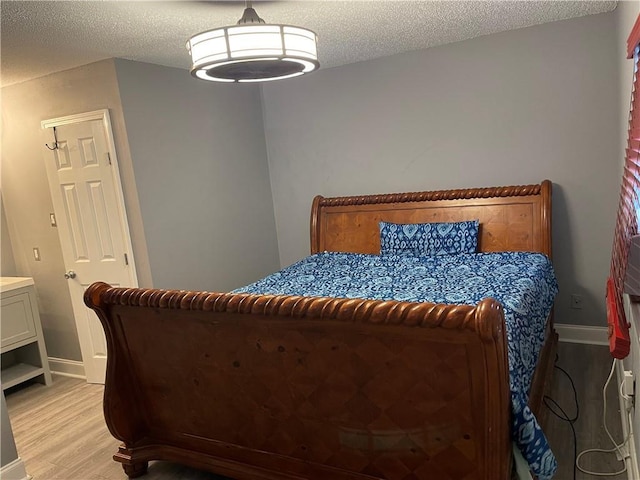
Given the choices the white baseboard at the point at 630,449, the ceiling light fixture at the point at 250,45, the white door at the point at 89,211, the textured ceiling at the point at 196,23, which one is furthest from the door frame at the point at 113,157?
the white baseboard at the point at 630,449

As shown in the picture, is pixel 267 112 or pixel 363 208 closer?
pixel 363 208

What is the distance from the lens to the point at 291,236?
15.5 ft

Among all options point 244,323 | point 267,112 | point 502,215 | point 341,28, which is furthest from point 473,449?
point 267,112

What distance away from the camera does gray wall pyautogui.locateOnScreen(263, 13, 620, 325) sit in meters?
3.36

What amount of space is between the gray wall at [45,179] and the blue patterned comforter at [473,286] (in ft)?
4.23

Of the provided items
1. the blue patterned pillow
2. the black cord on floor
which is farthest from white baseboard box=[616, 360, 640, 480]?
the blue patterned pillow

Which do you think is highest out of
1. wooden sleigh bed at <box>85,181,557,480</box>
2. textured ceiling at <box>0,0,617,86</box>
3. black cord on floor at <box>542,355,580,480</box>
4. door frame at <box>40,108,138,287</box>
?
textured ceiling at <box>0,0,617,86</box>

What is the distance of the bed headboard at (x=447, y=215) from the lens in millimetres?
3508

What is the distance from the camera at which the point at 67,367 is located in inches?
159

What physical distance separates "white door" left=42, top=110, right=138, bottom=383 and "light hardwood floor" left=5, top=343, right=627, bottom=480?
42cm

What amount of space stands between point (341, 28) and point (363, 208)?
1.54 meters

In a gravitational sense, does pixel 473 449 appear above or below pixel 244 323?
below

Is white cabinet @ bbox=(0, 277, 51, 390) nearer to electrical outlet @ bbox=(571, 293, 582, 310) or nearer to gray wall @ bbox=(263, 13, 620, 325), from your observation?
gray wall @ bbox=(263, 13, 620, 325)

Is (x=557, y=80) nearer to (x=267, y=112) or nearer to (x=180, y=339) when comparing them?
(x=267, y=112)
